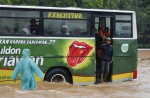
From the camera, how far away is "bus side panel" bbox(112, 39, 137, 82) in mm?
15016

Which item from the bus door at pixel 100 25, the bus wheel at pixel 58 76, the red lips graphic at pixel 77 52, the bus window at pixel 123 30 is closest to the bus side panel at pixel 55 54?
the red lips graphic at pixel 77 52

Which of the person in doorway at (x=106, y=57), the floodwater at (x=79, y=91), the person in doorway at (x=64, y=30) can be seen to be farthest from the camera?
the person in doorway at (x=106, y=57)

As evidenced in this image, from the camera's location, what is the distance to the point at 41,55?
43.8 feet

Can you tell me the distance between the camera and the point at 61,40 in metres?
13.6

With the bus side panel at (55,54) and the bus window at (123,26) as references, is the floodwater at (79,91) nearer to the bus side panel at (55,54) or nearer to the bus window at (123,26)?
the bus side panel at (55,54)

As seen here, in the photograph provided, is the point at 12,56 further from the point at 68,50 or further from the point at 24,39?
the point at 68,50

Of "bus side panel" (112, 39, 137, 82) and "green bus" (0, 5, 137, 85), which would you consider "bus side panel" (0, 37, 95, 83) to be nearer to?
"green bus" (0, 5, 137, 85)

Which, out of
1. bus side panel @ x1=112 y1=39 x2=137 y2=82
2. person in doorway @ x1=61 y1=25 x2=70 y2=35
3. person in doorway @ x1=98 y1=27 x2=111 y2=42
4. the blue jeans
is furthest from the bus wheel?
bus side panel @ x1=112 y1=39 x2=137 y2=82

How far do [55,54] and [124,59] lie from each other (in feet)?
9.80

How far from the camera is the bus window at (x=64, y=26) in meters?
13.6

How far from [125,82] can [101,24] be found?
8.02 feet

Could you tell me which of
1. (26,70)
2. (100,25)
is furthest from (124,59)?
(26,70)

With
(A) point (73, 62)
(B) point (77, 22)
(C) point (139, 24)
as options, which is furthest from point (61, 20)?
(C) point (139, 24)

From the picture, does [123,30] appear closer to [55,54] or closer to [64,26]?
[64,26]
